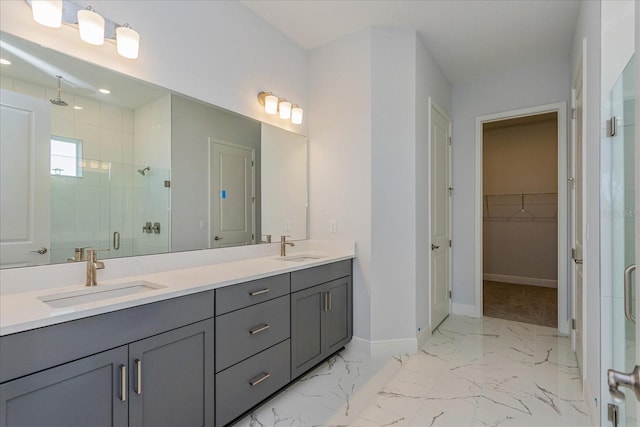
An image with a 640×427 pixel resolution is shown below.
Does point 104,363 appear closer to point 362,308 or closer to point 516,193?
point 362,308

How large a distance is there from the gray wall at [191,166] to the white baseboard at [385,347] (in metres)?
1.57

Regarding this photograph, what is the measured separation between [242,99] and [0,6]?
4.37ft

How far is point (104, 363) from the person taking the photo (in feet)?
3.94

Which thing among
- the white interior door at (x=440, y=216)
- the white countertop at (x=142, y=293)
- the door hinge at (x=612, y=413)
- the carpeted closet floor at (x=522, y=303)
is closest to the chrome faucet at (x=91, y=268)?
the white countertop at (x=142, y=293)

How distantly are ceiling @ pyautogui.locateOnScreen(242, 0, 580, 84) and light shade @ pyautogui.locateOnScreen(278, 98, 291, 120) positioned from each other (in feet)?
2.09

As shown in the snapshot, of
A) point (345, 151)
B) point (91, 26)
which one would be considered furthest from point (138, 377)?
point (345, 151)

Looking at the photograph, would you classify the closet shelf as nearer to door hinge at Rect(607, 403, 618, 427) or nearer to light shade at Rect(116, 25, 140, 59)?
door hinge at Rect(607, 403, 618, 427)

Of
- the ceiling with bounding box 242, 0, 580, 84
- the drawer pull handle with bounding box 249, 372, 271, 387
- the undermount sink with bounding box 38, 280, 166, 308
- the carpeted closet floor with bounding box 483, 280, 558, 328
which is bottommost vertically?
the carpeted closet floor with bounding box 483, 280, 558, 328

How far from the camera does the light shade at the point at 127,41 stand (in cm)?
167

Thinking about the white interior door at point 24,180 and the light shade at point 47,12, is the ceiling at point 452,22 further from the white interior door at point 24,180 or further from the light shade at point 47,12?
the white interior door at point 24,180

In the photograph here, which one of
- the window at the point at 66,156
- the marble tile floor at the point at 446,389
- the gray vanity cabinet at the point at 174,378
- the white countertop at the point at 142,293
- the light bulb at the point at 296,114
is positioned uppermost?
the light bulb at the point at 296,114

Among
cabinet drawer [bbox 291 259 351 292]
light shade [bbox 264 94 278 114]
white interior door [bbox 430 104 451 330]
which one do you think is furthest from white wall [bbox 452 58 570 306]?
light shade [bbox 264 94 278 114]

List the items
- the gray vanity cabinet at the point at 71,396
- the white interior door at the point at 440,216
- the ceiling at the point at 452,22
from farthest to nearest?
the white interior door at the point at 440,216 < the ceiling at the point at 452,22 < the gray vanity cabinet at the point at 71,396

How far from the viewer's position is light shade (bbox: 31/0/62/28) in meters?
1.42
